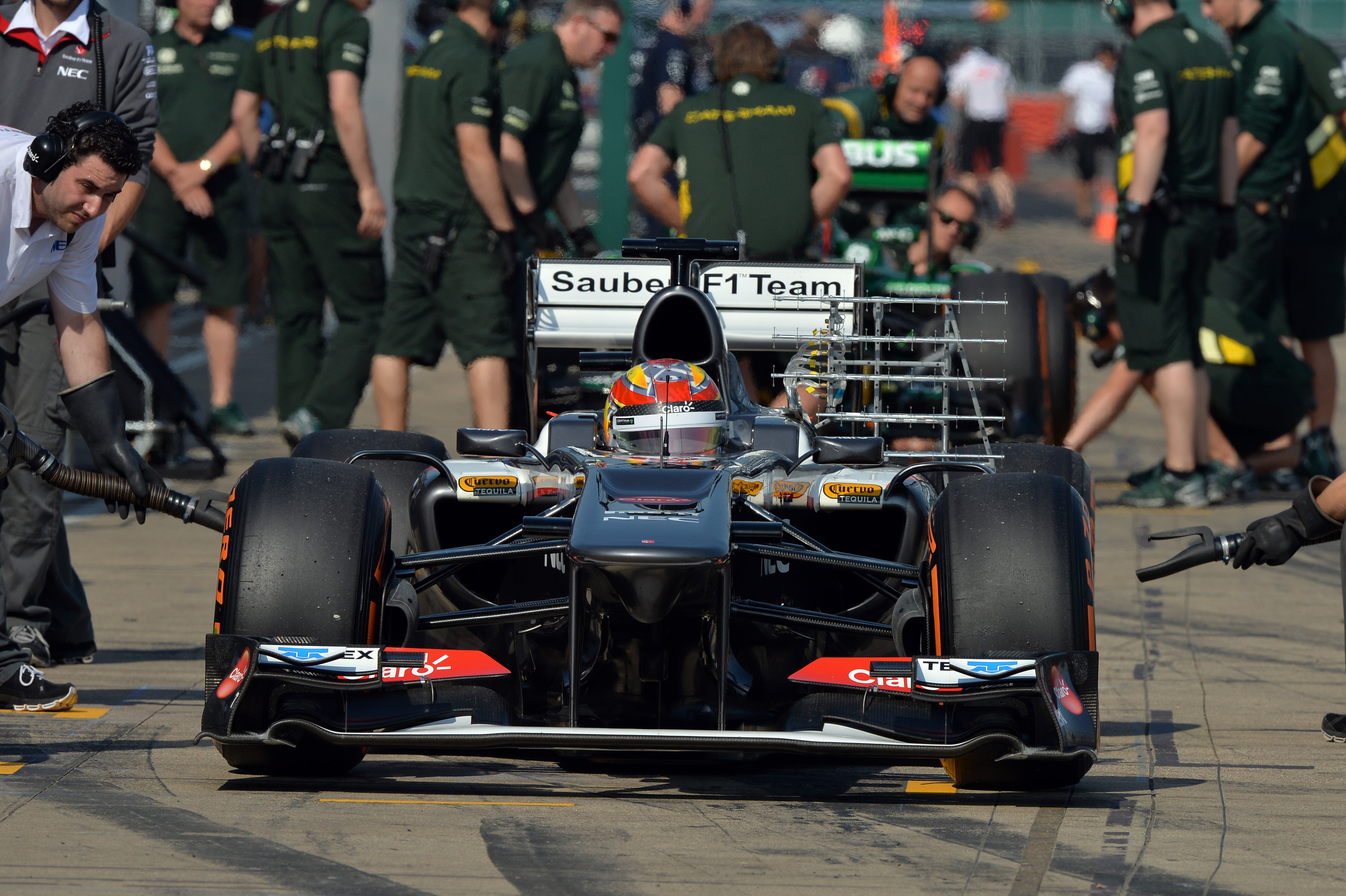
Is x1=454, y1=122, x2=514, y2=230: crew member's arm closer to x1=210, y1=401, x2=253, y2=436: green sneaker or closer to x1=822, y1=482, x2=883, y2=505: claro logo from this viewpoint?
x1=210, y1=401, x2=253, y2=436: green sneaker

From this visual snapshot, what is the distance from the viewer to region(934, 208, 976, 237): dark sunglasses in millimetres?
12195

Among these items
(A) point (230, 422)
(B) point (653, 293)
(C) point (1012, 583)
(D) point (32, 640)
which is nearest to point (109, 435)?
(D) point (32, 640)

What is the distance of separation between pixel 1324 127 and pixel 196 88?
6289mm

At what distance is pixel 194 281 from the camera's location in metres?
10.7

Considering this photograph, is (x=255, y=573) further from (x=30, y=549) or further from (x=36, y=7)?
(x=36, y=7)

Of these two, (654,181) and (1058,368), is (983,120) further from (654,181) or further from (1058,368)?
(1058,368)

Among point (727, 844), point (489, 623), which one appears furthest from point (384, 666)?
point (727, 844)

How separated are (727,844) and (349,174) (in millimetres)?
6579

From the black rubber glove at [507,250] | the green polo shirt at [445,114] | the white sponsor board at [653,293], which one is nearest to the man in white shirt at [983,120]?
the green polo shirt at [445,114]

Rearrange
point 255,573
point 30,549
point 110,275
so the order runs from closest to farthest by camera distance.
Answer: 1. point 255,573
2. point 30,549
3. point 110,275

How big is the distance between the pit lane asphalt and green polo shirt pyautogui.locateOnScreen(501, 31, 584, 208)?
3.75 meters

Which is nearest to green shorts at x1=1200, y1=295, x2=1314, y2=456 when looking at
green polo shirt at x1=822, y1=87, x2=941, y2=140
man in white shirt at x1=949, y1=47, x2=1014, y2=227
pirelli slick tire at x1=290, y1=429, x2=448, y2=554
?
green polo shirt at x1=822, y1=87, x2=941, y2=140

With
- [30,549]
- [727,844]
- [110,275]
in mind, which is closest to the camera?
[727,844]

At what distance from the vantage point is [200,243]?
11336 millimetres
